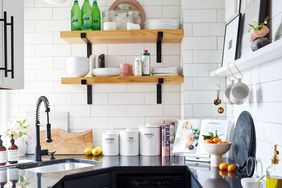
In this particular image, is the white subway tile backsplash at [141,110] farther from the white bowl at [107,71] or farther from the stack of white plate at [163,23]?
the stack of white plate at [163,23]

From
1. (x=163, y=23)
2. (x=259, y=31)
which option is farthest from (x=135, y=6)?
(x=259, y=31)

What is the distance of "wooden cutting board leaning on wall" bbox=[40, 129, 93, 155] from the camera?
3.24 metres

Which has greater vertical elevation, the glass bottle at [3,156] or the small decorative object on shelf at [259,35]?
the small decorative object on shelf at [259,35]

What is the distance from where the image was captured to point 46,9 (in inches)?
133

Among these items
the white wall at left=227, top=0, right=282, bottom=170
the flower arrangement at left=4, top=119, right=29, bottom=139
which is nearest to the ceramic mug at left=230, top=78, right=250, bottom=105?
the white wall at left=227, top=0, right=282, bottom=170

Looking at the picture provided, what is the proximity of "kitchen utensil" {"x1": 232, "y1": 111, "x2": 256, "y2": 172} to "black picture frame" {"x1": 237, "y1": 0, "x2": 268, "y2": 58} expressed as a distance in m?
0.43

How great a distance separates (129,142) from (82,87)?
67cm

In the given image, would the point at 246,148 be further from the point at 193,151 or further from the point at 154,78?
the point at 154,78

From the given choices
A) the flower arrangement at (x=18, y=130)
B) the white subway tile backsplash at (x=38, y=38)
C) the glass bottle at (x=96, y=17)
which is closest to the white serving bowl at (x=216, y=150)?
the glass bottle at (x=96, y=17)

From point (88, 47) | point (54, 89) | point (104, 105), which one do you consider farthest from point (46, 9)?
point (104, 105)

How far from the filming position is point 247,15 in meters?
2.38

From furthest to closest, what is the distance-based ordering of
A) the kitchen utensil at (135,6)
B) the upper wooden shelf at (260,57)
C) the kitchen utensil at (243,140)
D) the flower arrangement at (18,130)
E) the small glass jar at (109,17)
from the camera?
1. the kitchen utensil at (135,6)
2. the small glass jar at (109,17)
3. the flower arrangement at (18,130)
4. the kitchen utensil at (243,140)
5. the upper wooden shelf at (260,57)

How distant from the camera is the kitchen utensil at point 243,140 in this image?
2.29 metres

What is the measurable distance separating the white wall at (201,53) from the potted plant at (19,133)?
1.33 metres
